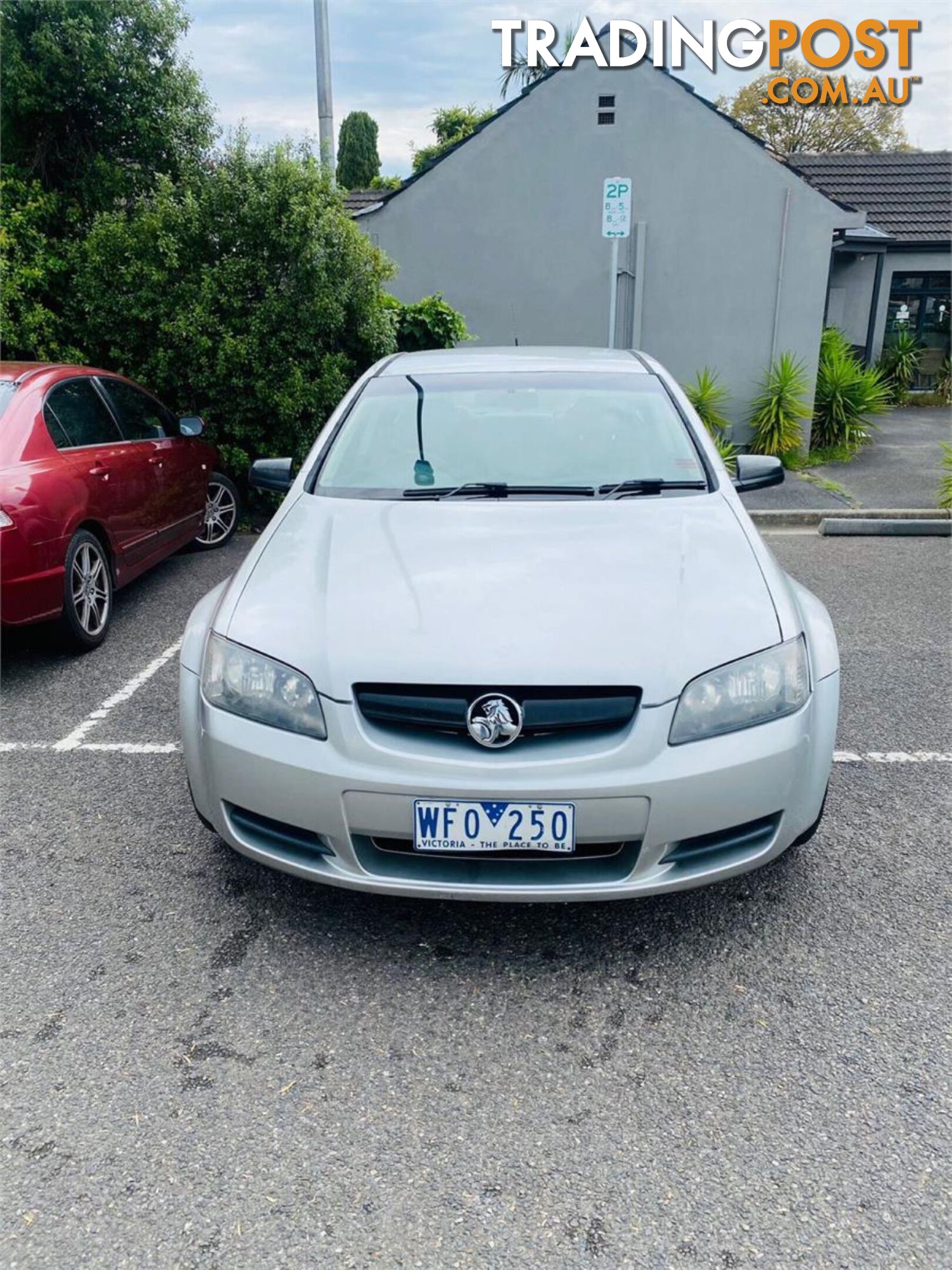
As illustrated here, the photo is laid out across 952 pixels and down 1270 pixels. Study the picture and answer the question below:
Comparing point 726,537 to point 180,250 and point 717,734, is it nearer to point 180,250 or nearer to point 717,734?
point 717,734

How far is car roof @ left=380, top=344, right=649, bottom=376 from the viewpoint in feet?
13.5

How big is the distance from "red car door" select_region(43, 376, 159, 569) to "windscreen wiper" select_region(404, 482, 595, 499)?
239 cm

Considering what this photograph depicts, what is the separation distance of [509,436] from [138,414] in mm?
3341

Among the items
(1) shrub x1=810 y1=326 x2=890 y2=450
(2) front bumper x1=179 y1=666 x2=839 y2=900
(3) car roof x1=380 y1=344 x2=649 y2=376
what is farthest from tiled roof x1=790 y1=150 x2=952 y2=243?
(2) front bumper x1=179 y1=666 x2=839 y2=900

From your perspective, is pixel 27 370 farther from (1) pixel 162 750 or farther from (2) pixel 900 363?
(2) pixel 900 363

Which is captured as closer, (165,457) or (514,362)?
(514,362)

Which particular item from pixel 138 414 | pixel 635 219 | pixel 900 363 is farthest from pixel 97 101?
pixel 900 363

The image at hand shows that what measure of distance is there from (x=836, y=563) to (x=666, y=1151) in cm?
571

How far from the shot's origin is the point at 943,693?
461 cm

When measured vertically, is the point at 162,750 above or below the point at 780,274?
below

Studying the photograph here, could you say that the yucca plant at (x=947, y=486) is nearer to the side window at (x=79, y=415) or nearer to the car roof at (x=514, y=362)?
the car roof at (x=514, y=362)

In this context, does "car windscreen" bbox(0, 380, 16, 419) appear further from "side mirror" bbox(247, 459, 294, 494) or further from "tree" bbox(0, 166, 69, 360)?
"tree" bbox(0, 166, 69, 360)

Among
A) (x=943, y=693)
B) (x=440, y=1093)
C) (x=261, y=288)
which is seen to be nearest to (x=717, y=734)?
(x=440, y=1093)

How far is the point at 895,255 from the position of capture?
1698cm
